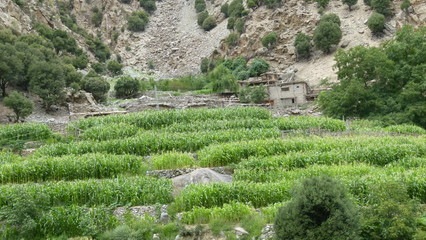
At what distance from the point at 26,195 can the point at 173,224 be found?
3703mm

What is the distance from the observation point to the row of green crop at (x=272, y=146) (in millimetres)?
14078

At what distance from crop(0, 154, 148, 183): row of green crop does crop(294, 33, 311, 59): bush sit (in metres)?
54.0

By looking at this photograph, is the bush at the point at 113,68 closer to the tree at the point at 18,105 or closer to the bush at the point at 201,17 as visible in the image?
the bush at the point at 201,17

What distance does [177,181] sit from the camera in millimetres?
12109

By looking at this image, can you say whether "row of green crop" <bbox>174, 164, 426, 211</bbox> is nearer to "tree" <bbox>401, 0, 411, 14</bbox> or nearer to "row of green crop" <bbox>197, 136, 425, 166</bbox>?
"row of green crop" <bbox>197, 136, 425, 166</bbox>

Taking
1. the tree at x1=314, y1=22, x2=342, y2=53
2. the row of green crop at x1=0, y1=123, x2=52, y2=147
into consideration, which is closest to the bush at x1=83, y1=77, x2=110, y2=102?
the row of green crop at x1=0, y1=123, x2=52, y2=147

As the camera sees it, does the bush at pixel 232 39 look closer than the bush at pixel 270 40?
No

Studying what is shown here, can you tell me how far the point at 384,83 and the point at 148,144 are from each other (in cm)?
2343

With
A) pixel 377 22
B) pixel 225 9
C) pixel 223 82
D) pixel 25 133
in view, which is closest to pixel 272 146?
pixel 25 133

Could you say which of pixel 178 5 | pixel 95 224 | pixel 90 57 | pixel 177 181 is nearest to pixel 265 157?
pixel 177 181

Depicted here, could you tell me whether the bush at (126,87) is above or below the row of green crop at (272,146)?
above

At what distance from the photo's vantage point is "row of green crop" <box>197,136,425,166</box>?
14.1 meters

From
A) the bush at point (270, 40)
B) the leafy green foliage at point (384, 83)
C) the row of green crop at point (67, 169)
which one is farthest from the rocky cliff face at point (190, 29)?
the row of green crop at point (67, 169)

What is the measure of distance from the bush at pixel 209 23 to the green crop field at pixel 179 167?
73.1 metres
